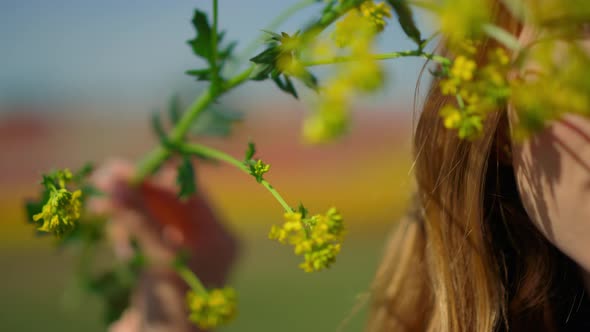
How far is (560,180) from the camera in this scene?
1.83 ft

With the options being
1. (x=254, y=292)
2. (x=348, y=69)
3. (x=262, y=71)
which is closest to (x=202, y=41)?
(x=262, y=71)

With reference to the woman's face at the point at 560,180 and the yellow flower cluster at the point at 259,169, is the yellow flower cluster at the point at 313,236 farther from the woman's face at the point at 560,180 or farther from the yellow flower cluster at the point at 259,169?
the woman's face at the point at 560,180

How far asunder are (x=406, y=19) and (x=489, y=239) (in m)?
0.44

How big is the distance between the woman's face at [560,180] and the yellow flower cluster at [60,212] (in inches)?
13.8

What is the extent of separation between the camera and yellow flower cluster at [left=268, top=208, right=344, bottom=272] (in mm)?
434

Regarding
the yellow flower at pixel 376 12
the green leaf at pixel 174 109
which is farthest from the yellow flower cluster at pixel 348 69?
the green leaf at pixel 174 109

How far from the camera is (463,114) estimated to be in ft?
1.33

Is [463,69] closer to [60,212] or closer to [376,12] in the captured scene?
[376,12]

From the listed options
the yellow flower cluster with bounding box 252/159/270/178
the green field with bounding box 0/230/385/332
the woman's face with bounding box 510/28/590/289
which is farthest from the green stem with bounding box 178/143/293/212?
the green field with bounding box 0/230/385/332

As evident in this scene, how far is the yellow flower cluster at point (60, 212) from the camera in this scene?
0.47 m

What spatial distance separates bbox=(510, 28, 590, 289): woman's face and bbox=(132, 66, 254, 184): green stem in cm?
24

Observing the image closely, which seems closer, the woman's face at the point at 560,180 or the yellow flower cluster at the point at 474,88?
the yellow flower cluster at the point at 474,88

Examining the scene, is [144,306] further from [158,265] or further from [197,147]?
[197,147]

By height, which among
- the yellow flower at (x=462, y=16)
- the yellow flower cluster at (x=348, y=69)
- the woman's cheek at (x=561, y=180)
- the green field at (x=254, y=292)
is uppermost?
the green field at (x=254, y=292)
